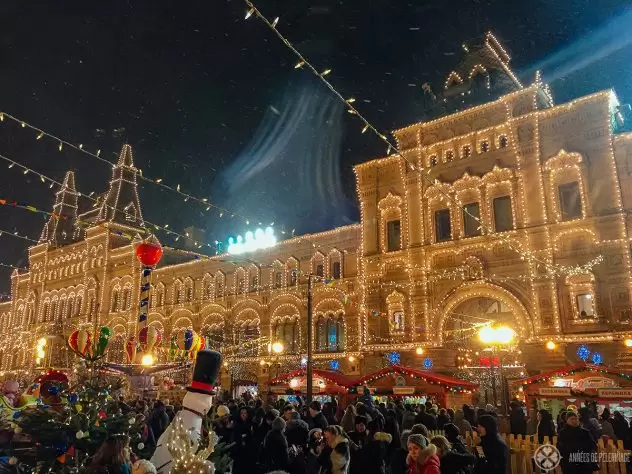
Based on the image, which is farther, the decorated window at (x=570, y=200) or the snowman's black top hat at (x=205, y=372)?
the decorated window at (x=570, y=200)

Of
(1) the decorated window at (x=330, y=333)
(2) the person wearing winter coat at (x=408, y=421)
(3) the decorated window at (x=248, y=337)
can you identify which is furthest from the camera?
(3) the decorated window at (x=248, y=337)

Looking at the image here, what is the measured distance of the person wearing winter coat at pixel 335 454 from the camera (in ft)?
20.3

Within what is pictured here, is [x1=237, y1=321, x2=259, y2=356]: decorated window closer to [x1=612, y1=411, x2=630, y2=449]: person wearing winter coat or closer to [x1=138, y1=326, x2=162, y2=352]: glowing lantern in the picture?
[x1=138, y1=326, x2=162, y2=352]: glowing lantern

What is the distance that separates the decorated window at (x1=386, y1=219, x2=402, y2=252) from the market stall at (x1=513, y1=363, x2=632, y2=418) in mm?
10107

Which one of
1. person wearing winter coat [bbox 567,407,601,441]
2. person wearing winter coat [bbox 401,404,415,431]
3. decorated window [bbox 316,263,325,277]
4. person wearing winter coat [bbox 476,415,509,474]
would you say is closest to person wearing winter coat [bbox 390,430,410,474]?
person wearing winter coat [bbox 476,415,509,474]

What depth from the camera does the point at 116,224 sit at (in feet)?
146

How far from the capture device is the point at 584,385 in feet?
51.2

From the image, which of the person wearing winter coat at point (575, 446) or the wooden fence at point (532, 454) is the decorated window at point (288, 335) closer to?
the wooden fence at point (532, 454)

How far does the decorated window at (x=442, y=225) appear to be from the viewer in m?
24.3

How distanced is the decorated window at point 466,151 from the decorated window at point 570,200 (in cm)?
429

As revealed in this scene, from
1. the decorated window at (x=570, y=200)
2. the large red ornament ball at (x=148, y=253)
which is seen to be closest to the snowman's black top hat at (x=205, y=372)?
the large red ornament ball at (x=148, y=253)

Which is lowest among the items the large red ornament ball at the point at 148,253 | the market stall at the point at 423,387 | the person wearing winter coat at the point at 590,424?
the person wearing winter coat at the point at 590,424

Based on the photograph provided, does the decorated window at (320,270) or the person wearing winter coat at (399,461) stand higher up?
the decorated window at (320,270)

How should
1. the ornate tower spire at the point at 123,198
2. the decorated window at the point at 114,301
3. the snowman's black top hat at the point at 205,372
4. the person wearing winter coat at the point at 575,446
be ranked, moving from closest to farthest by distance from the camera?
the snowman's black top hat at the point at 205,372
the person wearing winter coat at the point at 575,446
the decorated window at the point at 114,301
the ornate tower spire at the point at 123,198
